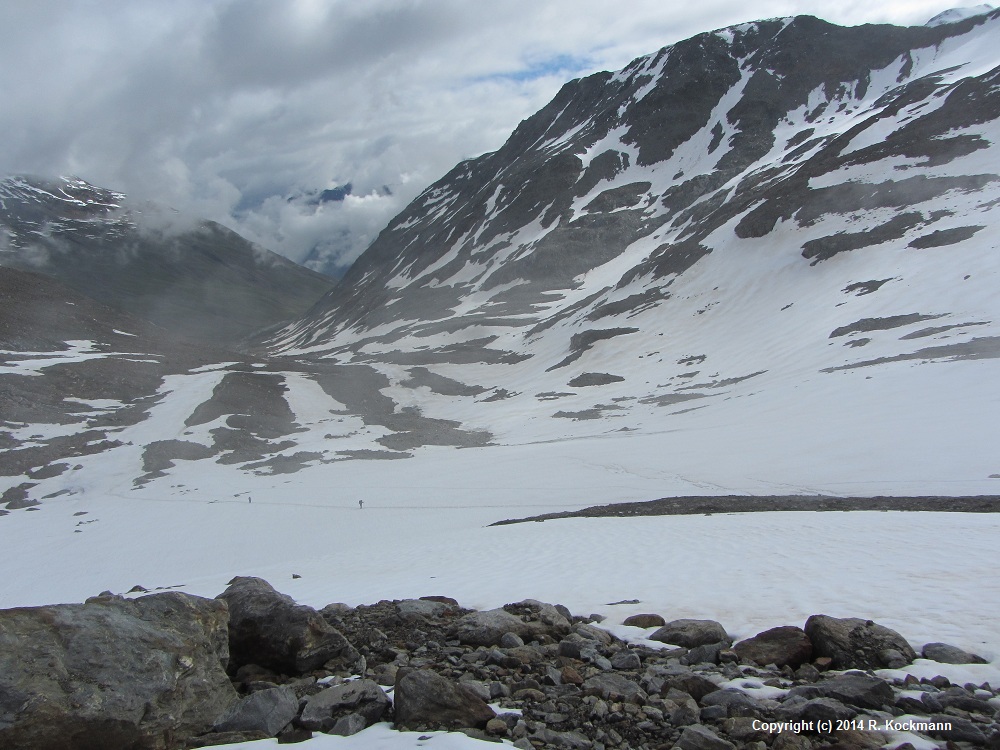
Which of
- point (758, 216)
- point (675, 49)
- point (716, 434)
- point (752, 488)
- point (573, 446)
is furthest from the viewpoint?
point (675, 49)

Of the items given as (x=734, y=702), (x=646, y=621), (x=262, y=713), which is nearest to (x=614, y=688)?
(x=734, y=702)

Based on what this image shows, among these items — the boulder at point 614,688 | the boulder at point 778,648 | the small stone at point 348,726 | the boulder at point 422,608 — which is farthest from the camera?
the boulder at point 422,608

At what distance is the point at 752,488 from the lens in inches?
974

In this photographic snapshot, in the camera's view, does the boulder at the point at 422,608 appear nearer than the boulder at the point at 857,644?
No

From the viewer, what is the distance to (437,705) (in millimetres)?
5473

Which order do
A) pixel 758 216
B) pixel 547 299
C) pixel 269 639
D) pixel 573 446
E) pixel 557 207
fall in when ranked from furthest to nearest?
pixel 557 207 → pixel 547 299 → pixel 758 216 → pixel 573 446 → pixel 269 639

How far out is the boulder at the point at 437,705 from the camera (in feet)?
17.7

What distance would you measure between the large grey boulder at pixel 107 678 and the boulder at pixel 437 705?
1786 millimetres

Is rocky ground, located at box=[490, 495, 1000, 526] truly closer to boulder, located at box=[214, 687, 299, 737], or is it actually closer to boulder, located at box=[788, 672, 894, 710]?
boulder, located at box=[788, 672, 894, 710]

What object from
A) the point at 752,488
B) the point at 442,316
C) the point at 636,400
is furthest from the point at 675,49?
the point at 752,488

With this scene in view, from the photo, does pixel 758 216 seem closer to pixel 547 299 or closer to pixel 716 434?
pixel 547 299

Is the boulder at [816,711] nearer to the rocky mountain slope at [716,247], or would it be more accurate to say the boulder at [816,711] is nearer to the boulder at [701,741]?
the boulder at [701,741]

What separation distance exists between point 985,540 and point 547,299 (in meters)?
97.5

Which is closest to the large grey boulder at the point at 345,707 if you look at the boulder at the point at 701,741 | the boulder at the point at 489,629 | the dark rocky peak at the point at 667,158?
the boulder at the point at 489,629
